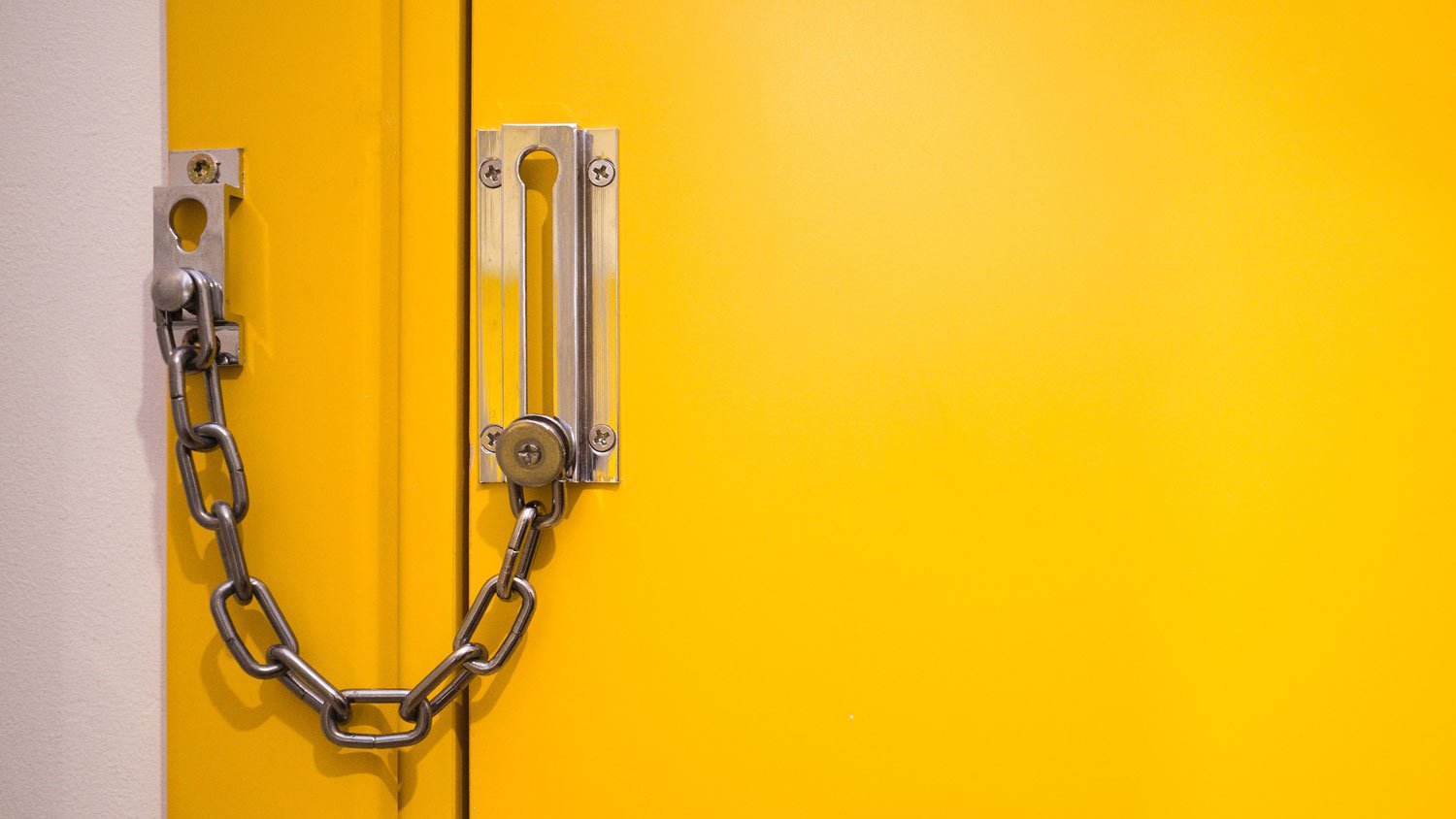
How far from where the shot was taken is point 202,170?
0.51 meters

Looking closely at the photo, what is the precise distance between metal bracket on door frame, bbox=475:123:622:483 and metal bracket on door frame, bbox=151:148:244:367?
0.18 metres

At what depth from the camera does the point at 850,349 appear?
513 millimetres

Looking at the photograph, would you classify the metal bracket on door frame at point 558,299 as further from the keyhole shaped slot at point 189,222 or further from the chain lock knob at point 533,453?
the keyhole shaped slot at point 189,222

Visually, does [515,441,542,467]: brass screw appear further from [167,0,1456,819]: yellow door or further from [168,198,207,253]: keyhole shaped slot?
[168,198,207,253]: keyhole shaped slot

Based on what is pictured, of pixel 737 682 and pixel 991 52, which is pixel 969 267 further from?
pixel 737 682

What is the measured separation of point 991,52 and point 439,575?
59 cm

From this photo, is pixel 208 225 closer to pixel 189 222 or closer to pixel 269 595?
pixel 189 222

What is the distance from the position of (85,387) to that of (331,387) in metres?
0.21

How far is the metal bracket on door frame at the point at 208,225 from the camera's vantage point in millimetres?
501

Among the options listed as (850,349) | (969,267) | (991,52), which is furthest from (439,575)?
(991,52)

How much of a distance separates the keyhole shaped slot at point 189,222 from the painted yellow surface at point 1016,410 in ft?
0.71

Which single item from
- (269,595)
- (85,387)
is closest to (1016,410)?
(269,595)

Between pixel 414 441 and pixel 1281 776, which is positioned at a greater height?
pixel 414 441

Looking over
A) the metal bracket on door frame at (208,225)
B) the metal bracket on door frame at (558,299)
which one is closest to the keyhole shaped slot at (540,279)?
the metal bracket on door frame at (558,299)
